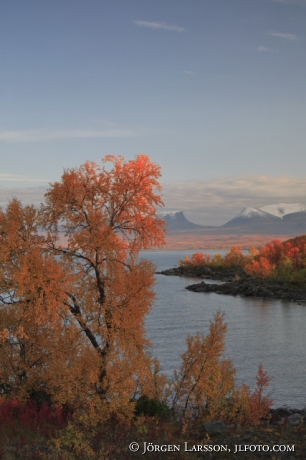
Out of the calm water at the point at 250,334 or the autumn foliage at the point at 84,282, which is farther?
the calm water at the point at 250,334

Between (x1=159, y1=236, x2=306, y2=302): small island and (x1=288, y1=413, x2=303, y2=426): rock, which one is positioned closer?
(x1=288, y1=413, x2=303, y2=426): rock

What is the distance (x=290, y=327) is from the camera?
57281 mm

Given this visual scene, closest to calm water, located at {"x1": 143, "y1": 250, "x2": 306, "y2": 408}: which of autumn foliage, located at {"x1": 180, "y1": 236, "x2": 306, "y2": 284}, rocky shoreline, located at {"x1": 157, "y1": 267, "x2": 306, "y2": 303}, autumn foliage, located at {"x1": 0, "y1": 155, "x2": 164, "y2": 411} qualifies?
autumn foliage, located at {"x1": 0, "y1": 155, "x2": 164, "y2": 411}

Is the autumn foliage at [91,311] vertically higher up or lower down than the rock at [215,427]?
higher up

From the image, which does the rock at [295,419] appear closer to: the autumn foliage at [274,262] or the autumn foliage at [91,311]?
the autumn foliage at [91,311]

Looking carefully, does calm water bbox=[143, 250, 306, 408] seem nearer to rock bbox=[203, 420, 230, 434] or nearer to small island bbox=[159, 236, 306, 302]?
rock bbox=[203, 420, 230, 434]

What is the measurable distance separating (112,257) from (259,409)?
353 inches

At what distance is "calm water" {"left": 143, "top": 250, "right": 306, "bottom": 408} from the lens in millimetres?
34500

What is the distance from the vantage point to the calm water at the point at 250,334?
113 ft

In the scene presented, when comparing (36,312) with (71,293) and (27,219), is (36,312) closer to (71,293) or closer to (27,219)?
(71,293)

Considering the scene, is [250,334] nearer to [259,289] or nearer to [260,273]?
[259,289]

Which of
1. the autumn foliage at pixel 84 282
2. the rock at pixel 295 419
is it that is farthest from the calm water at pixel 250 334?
the rock at pixel 295 419

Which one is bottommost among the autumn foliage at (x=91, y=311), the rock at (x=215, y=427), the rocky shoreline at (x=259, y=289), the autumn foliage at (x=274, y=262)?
the rocky shoreline at (x=259, y=289)

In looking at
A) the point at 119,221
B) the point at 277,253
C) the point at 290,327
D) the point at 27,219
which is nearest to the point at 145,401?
the point at 119,221
